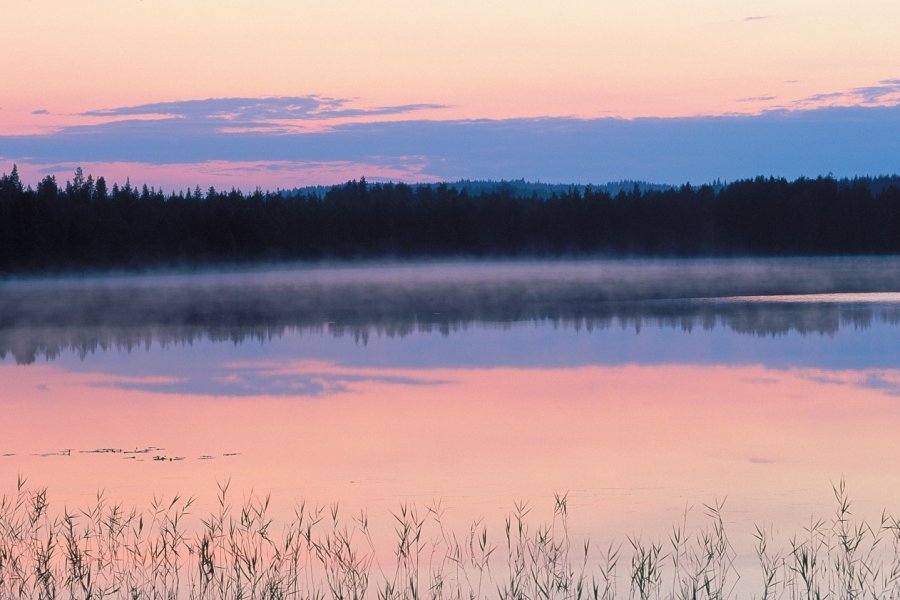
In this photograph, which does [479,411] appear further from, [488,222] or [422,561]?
[488,222]

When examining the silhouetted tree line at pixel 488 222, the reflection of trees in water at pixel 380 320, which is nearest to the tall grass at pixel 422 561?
the reflection of trees in water at pixel 380 320

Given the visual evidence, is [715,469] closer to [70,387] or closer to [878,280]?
[70,387]

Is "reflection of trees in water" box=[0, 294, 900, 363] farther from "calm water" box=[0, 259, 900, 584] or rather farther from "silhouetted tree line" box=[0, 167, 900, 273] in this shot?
"silhouetted tree line" box=[0, 167, 900, 273]

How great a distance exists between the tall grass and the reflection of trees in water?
1709 cm

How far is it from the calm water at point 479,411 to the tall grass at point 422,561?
18.3 inches

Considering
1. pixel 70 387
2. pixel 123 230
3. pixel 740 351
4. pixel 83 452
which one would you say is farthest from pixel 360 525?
pixel 123 230

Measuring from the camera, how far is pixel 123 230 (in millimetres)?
100062

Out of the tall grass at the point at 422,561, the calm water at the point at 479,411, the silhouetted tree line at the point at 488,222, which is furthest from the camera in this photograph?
the silhouetted tree line at the point at 488,222

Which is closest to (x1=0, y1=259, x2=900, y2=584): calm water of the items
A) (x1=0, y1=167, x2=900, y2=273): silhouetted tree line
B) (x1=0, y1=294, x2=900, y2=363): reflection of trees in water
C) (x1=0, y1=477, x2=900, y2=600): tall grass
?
(x1=0, y1=294, x2=900, y2=363): reflection of trees in water

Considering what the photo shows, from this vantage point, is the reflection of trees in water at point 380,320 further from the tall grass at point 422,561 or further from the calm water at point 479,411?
the tall grass at point 422,561

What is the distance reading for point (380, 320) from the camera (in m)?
35.6

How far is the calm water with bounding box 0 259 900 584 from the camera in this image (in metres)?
12.0

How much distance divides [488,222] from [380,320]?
9555 cm

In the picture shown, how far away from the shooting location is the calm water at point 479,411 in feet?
39.2
